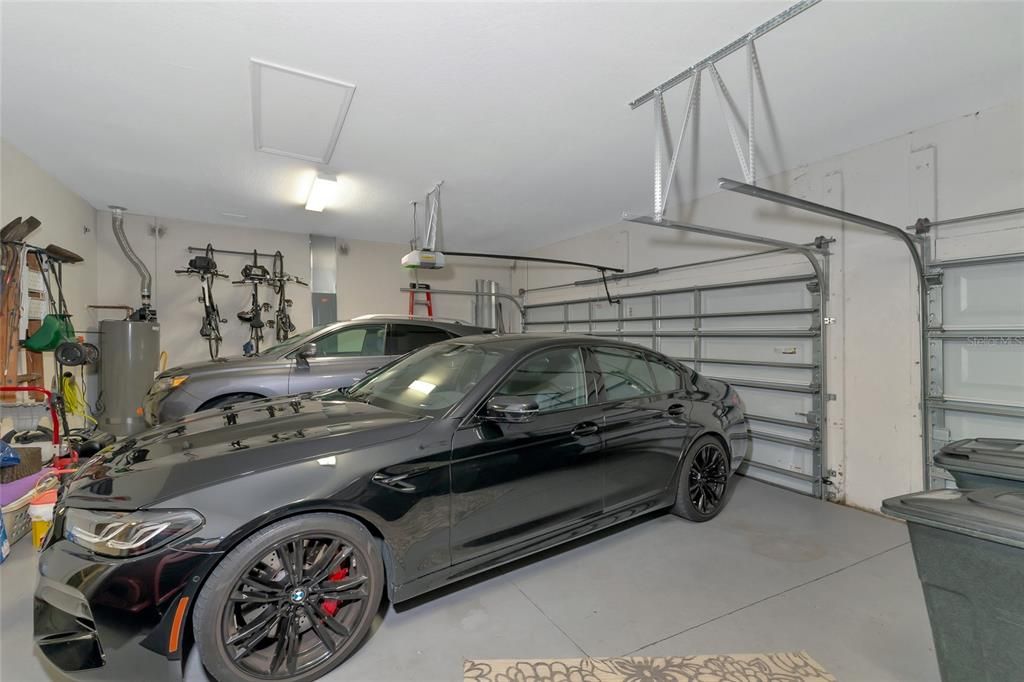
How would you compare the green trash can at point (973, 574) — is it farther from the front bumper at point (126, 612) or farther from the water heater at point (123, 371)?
the water heater at point (123, 371)

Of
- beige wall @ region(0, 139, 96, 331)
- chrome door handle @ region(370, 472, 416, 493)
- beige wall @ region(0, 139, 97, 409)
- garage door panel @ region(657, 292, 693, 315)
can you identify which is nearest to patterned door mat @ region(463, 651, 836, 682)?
chrome door handle @ region(370, 472, 416, 493)

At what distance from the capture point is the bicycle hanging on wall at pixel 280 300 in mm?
6695

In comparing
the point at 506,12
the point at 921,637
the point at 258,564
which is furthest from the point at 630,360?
the point at 258,564

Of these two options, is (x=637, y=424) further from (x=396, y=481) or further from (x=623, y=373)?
(x=396, y=481)

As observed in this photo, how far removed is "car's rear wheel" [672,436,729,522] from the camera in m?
3.16

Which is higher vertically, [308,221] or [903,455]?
[308,221]

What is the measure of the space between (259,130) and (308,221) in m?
3.01

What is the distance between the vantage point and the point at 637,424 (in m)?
2.83

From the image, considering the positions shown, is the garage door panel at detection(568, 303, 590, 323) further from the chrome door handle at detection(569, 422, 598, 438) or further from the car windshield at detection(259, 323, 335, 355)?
the chrome door handle at detection(569, 422, 598, 438)

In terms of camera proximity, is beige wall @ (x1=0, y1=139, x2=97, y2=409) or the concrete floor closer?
the concrete floor

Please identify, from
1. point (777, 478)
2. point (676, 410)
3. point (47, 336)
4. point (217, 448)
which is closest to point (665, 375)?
point (676, 410)

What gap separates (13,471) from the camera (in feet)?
9.70

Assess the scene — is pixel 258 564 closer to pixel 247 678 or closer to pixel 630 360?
pixel 247 678

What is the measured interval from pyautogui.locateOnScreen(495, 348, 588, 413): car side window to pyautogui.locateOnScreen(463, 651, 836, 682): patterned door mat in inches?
46.6
